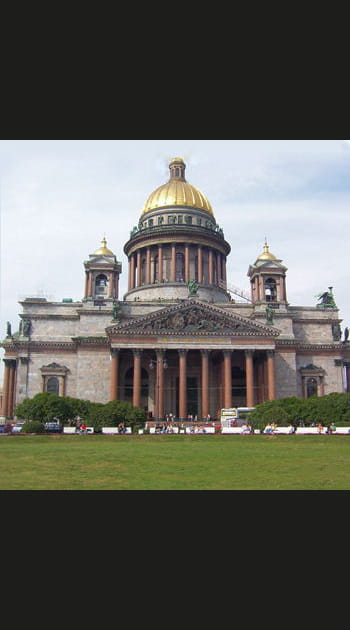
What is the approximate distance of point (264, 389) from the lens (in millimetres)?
64500

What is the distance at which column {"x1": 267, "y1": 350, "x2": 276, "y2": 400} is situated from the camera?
62.1 meters

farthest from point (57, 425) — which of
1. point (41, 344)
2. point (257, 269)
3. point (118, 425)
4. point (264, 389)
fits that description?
point (257, 269)

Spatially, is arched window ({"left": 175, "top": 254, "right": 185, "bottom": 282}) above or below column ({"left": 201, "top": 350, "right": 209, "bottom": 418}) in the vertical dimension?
above

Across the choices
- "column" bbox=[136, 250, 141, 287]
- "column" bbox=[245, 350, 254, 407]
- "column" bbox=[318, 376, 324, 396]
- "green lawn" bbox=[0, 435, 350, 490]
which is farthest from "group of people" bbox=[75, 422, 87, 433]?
"column" bbox=[136, 250, 141, 287]

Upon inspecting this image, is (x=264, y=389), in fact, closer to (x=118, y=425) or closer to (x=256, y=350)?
(x=256, y=350)

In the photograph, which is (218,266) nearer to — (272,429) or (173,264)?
(173,264)

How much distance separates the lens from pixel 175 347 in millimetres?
61719

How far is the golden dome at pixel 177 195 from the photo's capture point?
3324 inches

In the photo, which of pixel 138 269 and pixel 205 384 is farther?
pixel 138 269

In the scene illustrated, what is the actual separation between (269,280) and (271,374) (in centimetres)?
1485

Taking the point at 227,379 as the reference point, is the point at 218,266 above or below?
above

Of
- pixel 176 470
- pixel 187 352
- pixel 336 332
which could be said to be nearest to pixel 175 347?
pixel 187 352

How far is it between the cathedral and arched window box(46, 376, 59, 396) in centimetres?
13

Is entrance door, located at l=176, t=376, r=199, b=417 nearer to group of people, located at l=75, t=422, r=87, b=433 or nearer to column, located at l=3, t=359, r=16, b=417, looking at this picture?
column, located at l=3, t=359, r=16, b=417
